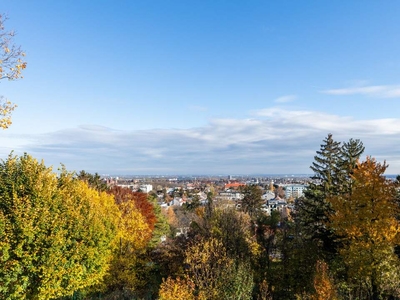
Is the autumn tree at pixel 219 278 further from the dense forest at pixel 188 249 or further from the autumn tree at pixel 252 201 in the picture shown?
the autumn tree at pixel 252 201

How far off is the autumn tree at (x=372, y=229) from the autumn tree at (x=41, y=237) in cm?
1319

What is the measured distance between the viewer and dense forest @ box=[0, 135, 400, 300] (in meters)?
13.8

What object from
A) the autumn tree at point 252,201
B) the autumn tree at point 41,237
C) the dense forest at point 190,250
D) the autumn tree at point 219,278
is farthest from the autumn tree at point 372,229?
the autumn tree at point 252,201

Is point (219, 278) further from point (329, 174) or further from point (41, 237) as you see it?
point (329, 174)

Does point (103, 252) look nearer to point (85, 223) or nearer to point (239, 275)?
point (85, 223)

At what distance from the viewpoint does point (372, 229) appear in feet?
52.6

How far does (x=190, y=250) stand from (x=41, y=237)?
8.24 m

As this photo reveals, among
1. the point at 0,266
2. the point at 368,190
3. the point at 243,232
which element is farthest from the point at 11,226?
the point at 368,190

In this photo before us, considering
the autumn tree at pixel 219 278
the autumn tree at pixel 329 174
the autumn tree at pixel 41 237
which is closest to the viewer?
the autumn tree at pixel 41 237

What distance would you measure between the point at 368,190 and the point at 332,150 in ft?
32.5

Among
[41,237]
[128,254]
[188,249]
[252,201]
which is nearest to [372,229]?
[188,249]

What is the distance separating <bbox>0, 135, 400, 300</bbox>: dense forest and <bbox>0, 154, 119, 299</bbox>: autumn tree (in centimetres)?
5

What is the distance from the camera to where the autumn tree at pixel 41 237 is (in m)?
13.3

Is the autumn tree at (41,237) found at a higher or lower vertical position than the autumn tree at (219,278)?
higher
